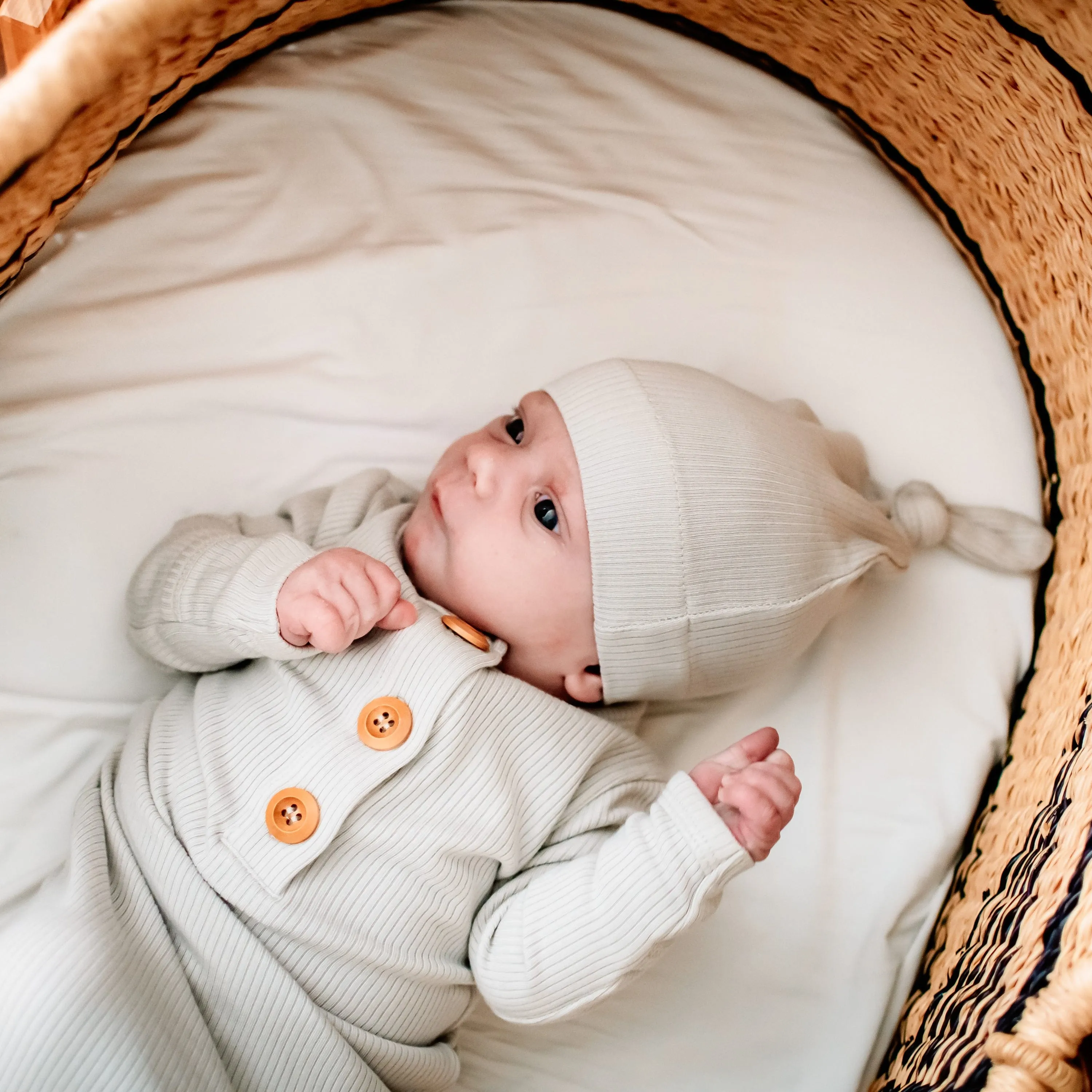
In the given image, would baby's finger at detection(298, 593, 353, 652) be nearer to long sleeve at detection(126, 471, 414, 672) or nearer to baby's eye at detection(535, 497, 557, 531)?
long sleeve at detection(126, 471, 414, 672)

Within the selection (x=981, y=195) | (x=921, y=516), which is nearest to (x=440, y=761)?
(x=921, y=516)

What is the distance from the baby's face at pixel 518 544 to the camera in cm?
103

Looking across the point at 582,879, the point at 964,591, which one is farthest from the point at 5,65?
the point at 964,591

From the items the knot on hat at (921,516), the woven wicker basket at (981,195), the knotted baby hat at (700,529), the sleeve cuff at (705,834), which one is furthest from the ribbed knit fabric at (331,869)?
the knot on hat at (921,516)

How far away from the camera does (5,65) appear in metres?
1.07

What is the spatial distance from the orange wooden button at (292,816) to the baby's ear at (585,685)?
0.98ft

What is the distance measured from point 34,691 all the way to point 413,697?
0.40m

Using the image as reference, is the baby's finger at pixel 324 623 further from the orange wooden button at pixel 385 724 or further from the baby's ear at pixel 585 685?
the baby's ear at pixel 585 685

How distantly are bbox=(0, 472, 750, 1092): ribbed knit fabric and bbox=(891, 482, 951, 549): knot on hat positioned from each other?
1.39 feet

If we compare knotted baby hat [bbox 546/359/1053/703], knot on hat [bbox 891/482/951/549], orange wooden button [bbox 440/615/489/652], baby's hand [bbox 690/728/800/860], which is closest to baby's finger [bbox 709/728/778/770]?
baby's hand [bbox 690/728/800/860]

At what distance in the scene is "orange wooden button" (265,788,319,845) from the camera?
3.03ft

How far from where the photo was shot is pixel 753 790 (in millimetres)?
911

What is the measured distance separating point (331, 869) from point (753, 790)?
38 centimetres

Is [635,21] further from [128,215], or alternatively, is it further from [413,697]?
[413,697]
